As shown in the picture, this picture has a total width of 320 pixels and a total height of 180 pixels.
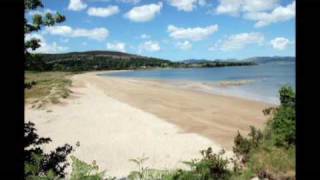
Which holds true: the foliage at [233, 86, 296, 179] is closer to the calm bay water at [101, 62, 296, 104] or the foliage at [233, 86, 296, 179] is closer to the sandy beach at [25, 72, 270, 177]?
the calm bay water at [101, 62, 296, 104]

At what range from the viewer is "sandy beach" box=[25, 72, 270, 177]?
45.5 ft

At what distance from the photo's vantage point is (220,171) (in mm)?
9195

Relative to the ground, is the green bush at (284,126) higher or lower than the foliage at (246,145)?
higher

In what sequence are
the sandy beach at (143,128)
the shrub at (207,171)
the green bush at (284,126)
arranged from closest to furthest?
the shrub at (207,171) → the green bush at (284,126) → the sandy beach at (143,128)

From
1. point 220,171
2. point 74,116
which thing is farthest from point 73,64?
point 220,171

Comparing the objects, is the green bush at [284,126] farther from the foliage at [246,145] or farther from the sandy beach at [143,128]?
the sandy beach at [143,128]

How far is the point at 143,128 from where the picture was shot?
63.4 feet

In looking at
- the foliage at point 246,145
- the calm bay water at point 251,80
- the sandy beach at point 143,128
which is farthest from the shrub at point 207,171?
the calm bay water at point 251,80

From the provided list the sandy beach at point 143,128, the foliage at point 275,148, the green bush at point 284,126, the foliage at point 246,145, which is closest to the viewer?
the foliage at point 275,148

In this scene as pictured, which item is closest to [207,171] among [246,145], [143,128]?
[246,145]

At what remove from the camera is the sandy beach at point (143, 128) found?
13875mm

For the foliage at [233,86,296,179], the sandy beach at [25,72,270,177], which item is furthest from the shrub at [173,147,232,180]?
the sandy beach at [25,72,270,177]
